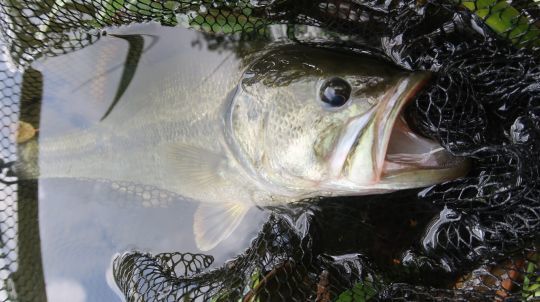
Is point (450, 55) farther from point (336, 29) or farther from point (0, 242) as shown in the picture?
point (0, 242)

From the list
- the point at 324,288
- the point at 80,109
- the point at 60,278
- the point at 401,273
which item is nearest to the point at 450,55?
the point at 401,273

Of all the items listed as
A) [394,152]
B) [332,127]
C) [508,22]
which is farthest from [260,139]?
[508,22]

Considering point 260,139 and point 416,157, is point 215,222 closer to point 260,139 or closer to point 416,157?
point 260,139

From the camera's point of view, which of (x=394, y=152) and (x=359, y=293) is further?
(x=359, y=293)

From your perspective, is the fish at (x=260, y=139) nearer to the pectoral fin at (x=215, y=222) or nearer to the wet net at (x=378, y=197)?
the pectoral fin at (x=215, y=222)

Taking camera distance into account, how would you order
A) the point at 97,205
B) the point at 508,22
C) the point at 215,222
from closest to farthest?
the point at 508,22, the point at 215,222, the point at 97,205

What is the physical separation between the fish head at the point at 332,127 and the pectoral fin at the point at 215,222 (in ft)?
1.43

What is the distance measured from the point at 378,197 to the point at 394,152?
22.2 inches

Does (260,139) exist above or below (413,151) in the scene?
below

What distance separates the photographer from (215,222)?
271 centimetres

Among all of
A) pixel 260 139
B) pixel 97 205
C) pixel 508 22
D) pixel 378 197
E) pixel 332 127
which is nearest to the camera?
pixel 332 127

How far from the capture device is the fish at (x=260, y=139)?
1.85 meters

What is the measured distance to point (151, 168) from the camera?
281 cm

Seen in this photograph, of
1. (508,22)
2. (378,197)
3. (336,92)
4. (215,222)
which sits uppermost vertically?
(508,22)
